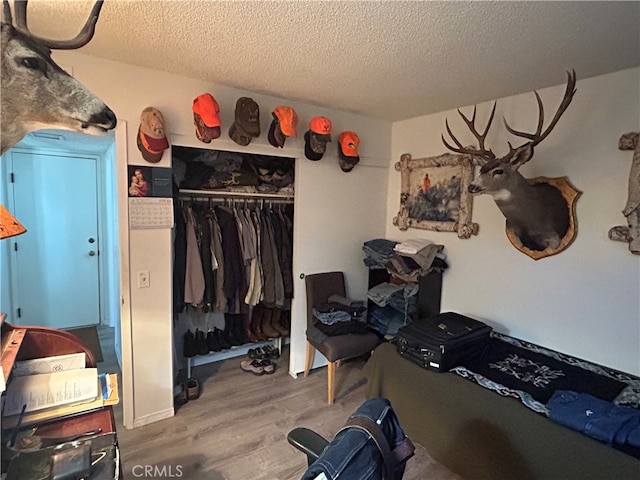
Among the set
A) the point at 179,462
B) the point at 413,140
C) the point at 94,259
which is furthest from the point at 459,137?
the point at 94,259

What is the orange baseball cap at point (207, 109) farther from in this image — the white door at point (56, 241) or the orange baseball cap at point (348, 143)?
the white door at point (56, 241)

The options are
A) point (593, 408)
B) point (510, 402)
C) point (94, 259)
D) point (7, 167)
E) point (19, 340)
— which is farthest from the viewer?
point (94, 259)

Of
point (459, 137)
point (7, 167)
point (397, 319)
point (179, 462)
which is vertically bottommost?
point (179, 462)

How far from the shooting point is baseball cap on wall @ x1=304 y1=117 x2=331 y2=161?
2.71 metres

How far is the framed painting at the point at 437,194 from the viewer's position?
112 inches

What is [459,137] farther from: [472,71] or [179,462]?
[179,462]

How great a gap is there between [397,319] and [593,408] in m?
1.69

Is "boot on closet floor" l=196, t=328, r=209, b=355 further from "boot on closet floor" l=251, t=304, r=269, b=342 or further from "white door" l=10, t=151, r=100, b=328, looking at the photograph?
"white door" l=10, t=151, r=100, b=328

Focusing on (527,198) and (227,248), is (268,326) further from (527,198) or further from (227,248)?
(527,198)

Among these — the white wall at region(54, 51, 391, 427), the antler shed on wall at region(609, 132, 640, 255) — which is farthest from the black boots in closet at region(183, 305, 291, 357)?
the antler shed on wall at region(609, 132, 640, 255)

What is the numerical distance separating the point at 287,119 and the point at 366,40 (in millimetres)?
887

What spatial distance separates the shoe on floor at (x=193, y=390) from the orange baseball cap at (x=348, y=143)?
2301 millimetres

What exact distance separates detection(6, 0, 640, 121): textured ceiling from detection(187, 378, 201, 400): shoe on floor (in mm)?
2334

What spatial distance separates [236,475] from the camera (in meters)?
2.03
